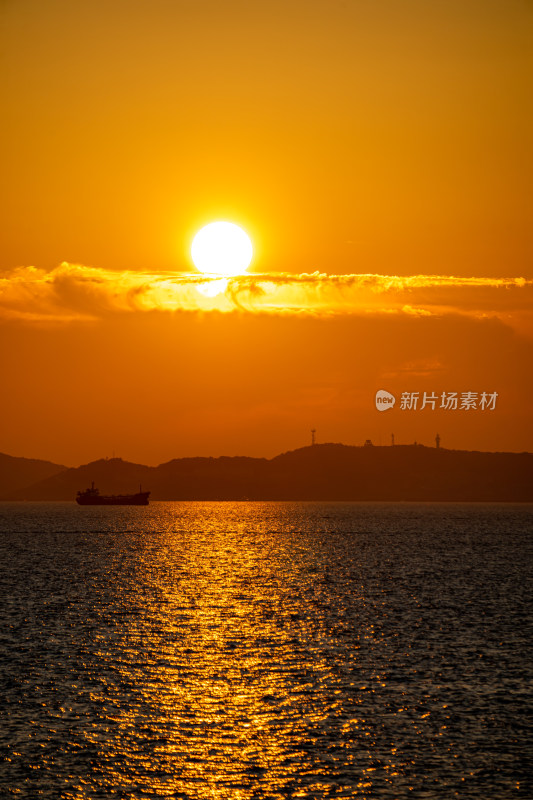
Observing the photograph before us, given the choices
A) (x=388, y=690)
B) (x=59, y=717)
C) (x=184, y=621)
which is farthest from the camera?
(x=184, y=621)

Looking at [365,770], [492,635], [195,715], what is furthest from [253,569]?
[365,770]

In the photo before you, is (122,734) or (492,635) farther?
(492,635)

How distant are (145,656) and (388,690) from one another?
62.2 feet

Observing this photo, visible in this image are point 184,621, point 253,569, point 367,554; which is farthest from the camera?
point 367,554

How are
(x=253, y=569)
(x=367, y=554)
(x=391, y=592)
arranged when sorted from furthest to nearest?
(x=367, y=554), (x=253, y=569), (x=391, y=592)

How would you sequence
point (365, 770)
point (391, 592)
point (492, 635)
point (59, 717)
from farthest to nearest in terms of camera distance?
point (391, 592)
point (492, 635)
point (59, 717)
point (365, 770)

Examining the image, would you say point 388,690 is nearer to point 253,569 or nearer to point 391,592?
point 391,592

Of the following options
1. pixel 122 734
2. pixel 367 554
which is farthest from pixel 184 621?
pixel 367 554

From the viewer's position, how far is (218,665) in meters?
63.8

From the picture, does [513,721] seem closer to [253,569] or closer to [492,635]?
[492,635]

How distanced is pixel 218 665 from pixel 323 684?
867 centimetres

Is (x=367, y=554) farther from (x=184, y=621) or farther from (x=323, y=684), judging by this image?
(x=323, y=684)

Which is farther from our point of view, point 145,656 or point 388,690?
point 145,656

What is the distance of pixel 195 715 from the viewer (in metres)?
49.6
